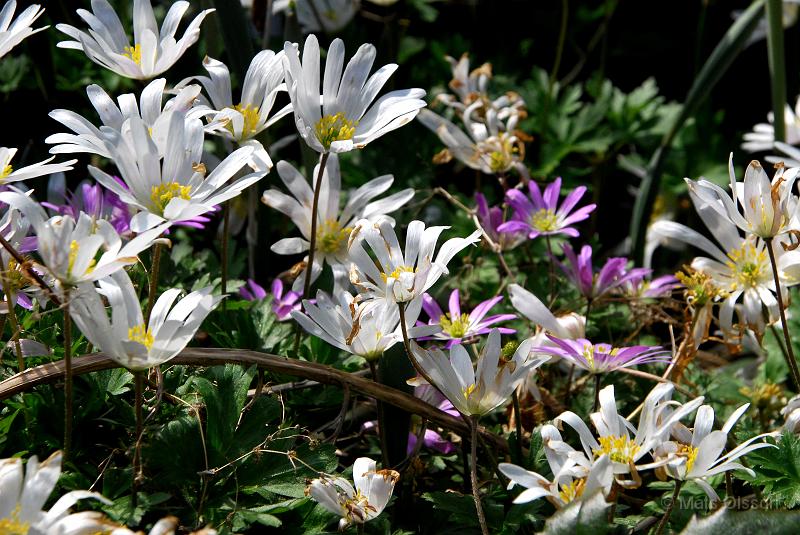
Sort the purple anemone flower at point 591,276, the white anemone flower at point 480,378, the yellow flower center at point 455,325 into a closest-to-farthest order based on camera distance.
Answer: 1. the white anemone flower at point 480,378
2. the yellow flower center at point 455,325
3. the purple anemone flower at point 591,276

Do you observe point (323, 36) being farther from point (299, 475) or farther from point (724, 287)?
point (299, 475)

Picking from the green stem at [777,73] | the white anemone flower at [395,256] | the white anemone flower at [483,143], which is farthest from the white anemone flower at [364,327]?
the green stem at [777,73]

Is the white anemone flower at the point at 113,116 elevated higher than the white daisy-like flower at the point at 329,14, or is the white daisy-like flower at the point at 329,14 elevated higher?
the white anemone flower at the point at 113,116

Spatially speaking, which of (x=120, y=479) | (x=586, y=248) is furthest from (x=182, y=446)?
(x=586, y=248)

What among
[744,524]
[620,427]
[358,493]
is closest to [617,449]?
[620,427]

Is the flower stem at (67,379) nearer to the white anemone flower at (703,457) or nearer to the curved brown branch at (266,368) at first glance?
the curved brown branch at (266,368)

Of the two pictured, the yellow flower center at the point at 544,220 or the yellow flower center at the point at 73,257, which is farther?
the yellow flower center at the point at 544,220

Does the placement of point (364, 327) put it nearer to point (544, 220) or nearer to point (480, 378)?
point (480, 378)
